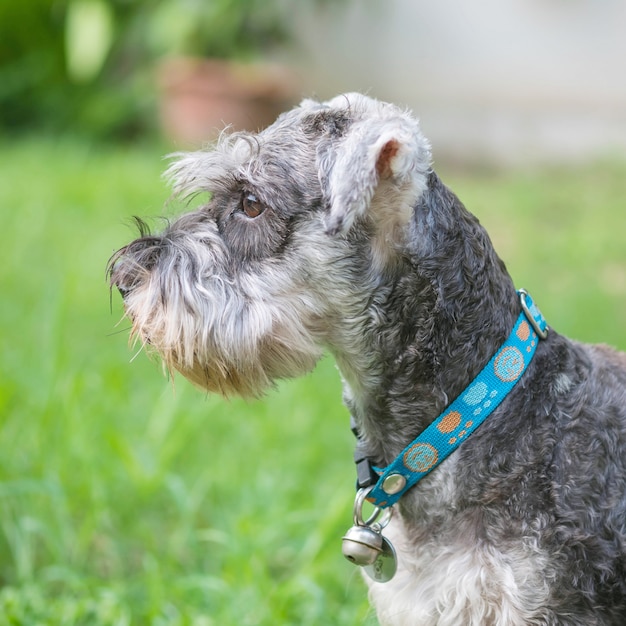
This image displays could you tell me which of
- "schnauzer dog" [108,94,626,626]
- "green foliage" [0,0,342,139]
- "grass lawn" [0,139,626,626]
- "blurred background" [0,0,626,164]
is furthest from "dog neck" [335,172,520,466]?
"green foliage" [0,0,342,139]

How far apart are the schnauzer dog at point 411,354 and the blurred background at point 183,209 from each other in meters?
0.69

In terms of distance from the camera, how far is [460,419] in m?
2.80

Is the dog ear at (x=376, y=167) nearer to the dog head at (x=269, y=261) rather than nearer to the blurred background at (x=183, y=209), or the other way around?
the dog head at (x=269, y=261)

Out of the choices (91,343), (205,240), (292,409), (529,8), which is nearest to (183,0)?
(529,8)

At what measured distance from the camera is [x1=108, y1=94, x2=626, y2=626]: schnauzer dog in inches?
107

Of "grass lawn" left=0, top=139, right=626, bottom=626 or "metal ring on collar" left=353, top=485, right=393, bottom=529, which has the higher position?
"grass lawn" left=0, top=139, right=626, bottom=626

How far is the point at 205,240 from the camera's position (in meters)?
3.04

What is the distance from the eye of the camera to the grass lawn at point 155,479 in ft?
12.8

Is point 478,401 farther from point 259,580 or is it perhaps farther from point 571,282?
point 571,282

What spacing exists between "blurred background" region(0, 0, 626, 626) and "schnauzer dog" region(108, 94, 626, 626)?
2.25 ft

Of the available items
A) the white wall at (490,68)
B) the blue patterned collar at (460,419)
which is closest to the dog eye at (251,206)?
the blue patterned collar at (460,419)

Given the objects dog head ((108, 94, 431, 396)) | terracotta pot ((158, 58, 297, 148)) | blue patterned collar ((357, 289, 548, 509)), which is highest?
terracotta pot ((158, 58, 297, 148))

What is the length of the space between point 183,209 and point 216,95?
8255 millimetres

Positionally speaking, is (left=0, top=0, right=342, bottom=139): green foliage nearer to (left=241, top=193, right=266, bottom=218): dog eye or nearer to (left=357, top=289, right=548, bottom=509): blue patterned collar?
(left=241, top=193, right=266, bottom=218): dog eye
